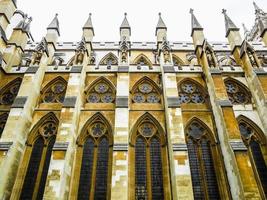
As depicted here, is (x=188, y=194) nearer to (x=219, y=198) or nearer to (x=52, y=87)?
(x=219, y=198)

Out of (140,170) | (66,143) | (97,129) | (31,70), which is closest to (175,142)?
(140,170)

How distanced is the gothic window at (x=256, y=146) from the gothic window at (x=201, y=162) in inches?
97.5

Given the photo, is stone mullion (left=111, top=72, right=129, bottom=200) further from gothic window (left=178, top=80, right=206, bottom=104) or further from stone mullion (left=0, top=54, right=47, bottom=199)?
stone mullion (left=0, top=54, right=47, bottom=199)

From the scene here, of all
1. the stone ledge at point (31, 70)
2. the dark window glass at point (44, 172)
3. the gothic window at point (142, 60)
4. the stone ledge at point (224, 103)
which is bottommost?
the dark window glass at point (44, 172)

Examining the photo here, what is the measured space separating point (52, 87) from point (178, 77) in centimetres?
936

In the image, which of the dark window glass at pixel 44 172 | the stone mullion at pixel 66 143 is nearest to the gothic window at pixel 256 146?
the stone mullion at pixel 66 143

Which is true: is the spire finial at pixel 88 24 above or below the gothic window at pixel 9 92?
above

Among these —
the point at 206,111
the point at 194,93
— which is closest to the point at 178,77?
the point at 194,93

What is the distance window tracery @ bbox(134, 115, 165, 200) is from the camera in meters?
13.1

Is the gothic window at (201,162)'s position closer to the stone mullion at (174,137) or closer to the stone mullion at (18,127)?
the stone mullion at (174,137)

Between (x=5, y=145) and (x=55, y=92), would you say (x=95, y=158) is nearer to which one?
(x=5, y=145)

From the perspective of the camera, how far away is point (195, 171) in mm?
13789

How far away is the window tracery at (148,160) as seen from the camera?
515 inches

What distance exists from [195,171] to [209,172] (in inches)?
33.1
